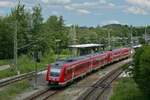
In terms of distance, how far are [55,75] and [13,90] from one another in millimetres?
4734

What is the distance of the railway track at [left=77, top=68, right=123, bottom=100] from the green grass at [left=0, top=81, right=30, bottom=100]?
6.70m

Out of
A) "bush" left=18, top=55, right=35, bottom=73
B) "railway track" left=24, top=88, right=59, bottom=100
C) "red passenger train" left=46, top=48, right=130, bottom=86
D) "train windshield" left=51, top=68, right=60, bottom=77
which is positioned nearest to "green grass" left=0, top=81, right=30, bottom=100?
"railway track" left=24, top=88, right=59, bottom=100

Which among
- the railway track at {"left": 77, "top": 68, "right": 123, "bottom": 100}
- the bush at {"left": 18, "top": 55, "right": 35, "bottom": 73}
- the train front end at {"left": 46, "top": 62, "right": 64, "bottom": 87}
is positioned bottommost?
the railway track at {"left": 77, "top": 68, "right": 123, "bottom": 100}

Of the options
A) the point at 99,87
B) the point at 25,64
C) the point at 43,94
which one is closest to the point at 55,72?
the point at 43,94

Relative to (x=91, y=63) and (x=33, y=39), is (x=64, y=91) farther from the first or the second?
(x=33, y=39)

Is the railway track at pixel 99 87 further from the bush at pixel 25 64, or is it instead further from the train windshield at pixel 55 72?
the bush at pixel 25 64

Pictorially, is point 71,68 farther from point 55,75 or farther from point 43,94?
point 43,94

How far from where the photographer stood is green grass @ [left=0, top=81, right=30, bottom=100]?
43.1 meters

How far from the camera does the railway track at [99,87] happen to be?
139 ft

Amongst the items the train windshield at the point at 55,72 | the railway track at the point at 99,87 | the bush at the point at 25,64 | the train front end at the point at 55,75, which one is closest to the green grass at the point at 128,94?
the railway track at the point at 99,87

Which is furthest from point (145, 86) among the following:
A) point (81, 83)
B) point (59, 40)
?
point (59, 40)

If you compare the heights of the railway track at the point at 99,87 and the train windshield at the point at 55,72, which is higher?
the train windshield at the point at 55,72

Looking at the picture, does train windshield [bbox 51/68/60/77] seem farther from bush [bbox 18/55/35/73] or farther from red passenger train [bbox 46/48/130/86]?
bush [bbox 18/55/35/73]

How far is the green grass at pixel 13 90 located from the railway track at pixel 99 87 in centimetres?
670
